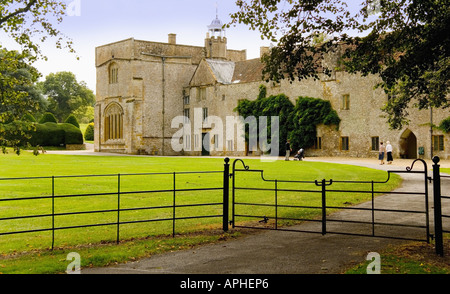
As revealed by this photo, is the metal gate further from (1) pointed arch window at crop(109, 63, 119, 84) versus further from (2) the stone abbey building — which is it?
(1) pointed arch window at crop(109, 63, 119, 84)

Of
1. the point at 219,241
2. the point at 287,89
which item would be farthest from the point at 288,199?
the point at 287,89

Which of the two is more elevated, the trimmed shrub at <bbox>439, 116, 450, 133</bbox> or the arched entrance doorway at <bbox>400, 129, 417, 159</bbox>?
the trimmed shrub at <bbox>439, 116, 450, 133</bbox>

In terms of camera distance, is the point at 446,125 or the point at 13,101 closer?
the point at 13,101

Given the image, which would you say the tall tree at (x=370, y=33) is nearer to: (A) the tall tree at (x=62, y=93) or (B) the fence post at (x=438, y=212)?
(B) the fence post at (x=438, y=212)

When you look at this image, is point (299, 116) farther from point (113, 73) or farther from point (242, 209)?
→ point (242, 209)

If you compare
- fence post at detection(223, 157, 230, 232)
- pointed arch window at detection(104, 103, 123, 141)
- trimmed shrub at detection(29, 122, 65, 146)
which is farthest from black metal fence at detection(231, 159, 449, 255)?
trimmed shrub at detection(29, 122, 65, 146)

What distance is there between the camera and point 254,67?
54.7 metres

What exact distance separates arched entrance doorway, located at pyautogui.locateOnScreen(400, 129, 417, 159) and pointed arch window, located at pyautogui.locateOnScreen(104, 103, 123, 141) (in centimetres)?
3366

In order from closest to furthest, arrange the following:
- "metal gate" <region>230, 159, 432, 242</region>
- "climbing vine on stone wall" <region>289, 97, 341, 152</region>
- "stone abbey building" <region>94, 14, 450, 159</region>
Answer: "metal gate" <region>230, 159, 432, 242</region> < "climbing vine on stone wall" <region>289, 97, 341, 152</region> < "stone abbey building" <region>94, 14, 450, 159</region>

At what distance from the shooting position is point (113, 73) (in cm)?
6031

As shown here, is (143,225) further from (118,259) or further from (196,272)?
(196,272)

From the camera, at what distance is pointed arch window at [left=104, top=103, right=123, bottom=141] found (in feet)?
197

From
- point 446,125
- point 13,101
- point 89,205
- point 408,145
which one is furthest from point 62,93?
point 13,101

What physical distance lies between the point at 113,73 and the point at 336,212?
51.3 metres
